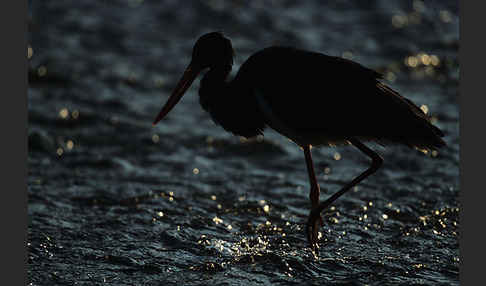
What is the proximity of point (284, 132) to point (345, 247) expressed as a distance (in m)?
1.05

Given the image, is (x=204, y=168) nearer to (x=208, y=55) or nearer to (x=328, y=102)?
(x=208, y=55)

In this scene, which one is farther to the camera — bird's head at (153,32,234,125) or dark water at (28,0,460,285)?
bird's head at (153,32,234,125)

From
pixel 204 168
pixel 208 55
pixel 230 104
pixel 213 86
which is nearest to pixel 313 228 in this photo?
pixel 230 104

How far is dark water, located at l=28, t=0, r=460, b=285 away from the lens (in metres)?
5.81

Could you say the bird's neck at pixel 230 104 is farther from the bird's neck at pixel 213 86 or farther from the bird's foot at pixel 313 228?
the bird's foot at pixel 313 228

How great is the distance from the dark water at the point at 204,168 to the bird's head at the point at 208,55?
115cm

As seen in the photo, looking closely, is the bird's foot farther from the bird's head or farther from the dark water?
the bird's head

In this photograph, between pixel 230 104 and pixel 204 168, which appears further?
pixel 204 168

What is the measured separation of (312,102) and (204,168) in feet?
7.82

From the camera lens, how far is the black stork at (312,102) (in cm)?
592

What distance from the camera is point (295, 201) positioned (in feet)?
24.0

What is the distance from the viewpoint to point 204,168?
8.20 m

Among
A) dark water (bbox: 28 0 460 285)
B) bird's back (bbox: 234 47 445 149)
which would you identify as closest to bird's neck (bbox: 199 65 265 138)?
bird's back (bbox: 234 47 445 149)

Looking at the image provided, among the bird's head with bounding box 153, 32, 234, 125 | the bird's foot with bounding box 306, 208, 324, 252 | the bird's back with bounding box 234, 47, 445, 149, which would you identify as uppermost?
the bird's head with bounding box 153, 32, 234, 125
